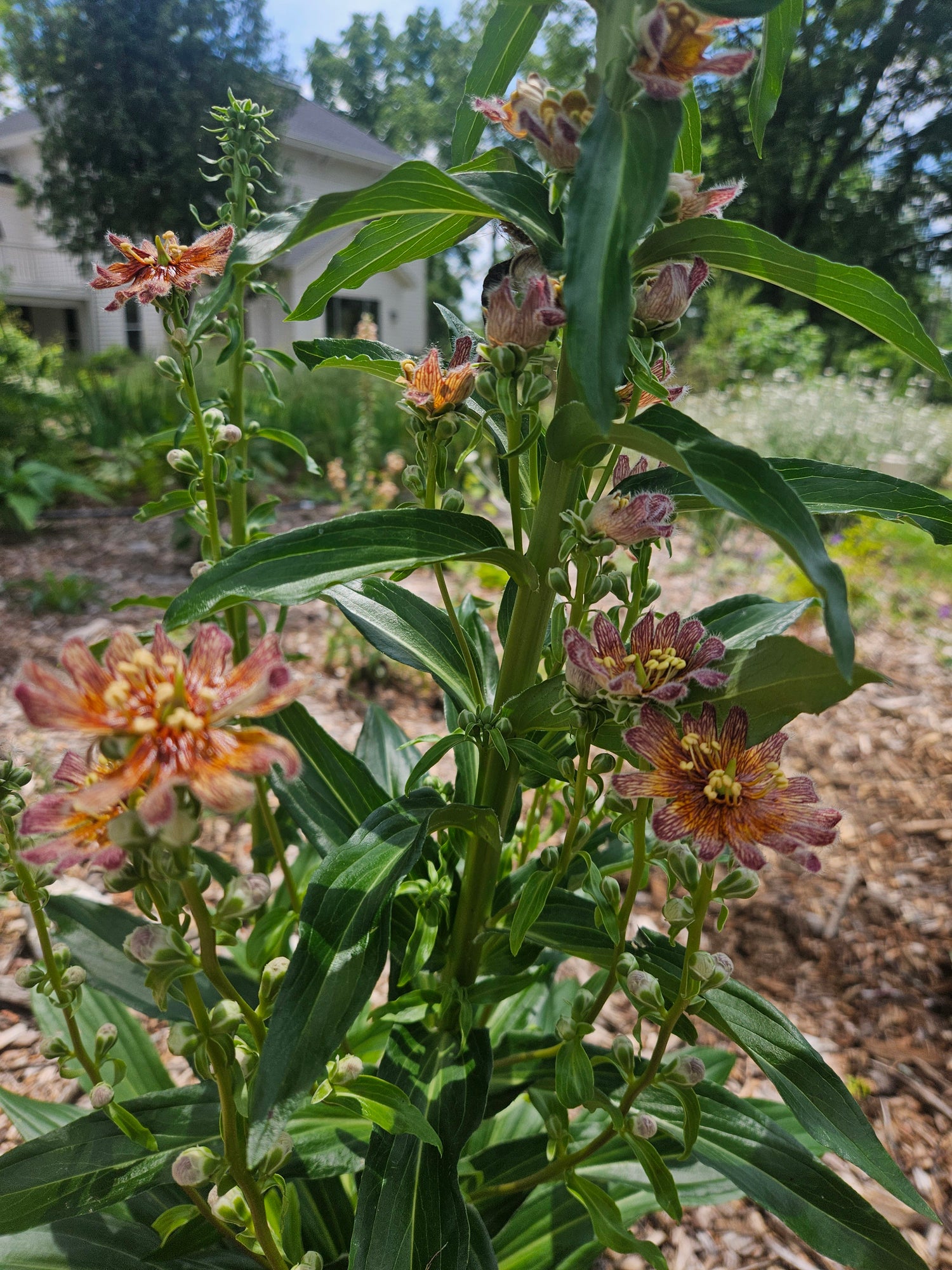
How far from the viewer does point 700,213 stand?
88 cm

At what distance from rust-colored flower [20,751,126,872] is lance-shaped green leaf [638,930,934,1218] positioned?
0.70m

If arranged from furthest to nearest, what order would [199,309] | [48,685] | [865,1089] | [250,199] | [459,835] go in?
[865,1089] < [250,199] < [459,835] < [199,309] < [48,685]

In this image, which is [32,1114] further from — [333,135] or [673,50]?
[333,135]

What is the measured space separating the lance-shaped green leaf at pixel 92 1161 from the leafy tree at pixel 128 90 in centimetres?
1293

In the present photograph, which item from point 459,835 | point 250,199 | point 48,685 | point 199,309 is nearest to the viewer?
point 48,685

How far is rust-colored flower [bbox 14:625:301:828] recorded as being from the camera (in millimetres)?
594

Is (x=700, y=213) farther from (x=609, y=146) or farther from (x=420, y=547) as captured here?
(x=420, y=547)

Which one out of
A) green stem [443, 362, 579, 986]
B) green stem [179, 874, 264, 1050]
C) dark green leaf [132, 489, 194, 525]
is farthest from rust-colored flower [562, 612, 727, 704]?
dark green leaf [132, 489, 194, 525]

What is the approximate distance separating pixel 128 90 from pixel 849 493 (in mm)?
14705

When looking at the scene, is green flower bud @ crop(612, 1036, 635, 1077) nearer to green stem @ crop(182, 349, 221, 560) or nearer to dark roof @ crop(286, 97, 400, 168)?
green stem @ crop(182, 349, 221, 560)

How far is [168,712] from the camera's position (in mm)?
638

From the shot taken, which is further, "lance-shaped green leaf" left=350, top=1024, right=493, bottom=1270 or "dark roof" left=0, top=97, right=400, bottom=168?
"dark roof" left=0, top=97, right=400, bottom=168

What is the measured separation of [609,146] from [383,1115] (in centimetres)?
104

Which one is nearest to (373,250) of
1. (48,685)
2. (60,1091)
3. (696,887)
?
(48,685)
